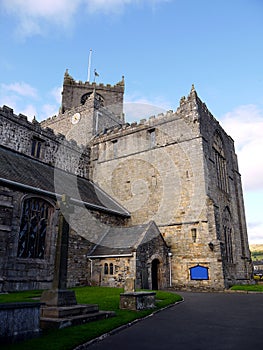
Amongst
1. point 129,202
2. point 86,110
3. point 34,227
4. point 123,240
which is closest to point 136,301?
point 34,227

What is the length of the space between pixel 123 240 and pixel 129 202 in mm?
5742

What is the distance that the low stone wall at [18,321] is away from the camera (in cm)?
540

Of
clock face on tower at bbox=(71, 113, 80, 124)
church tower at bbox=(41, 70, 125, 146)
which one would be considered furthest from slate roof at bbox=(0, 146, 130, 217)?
clock face on tower at bbox=(71, 113, 80, 124)

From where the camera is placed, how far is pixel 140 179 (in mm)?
23578

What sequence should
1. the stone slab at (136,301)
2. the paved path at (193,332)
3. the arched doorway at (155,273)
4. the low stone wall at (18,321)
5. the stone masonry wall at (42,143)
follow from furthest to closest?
the stone masonry wall at (42,143), the arched doorway at (155,273), the stone slab at (136,301), the paved path at (193,332), the low stone wall at (18,321)

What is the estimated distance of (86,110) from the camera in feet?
98.6

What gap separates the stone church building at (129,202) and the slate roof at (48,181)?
0.11 metres

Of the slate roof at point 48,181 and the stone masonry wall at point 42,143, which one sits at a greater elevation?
the stone masonry wall at point 42,143

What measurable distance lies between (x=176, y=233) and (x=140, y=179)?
226 inches

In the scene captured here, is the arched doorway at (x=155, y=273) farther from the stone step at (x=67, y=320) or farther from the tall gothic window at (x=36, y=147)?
the tall gothic window at (x=36, y=147)

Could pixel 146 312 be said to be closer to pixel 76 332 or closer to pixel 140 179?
pixel 76 332

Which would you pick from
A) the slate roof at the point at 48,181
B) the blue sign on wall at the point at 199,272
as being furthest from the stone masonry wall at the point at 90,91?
the blue sign on wall at the point at 199,272

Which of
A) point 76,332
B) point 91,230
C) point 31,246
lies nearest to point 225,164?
point 91,230

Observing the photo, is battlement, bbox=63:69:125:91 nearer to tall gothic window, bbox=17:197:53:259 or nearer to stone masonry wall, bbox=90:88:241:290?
stone masonry wall, bbox=90:88:241:290
